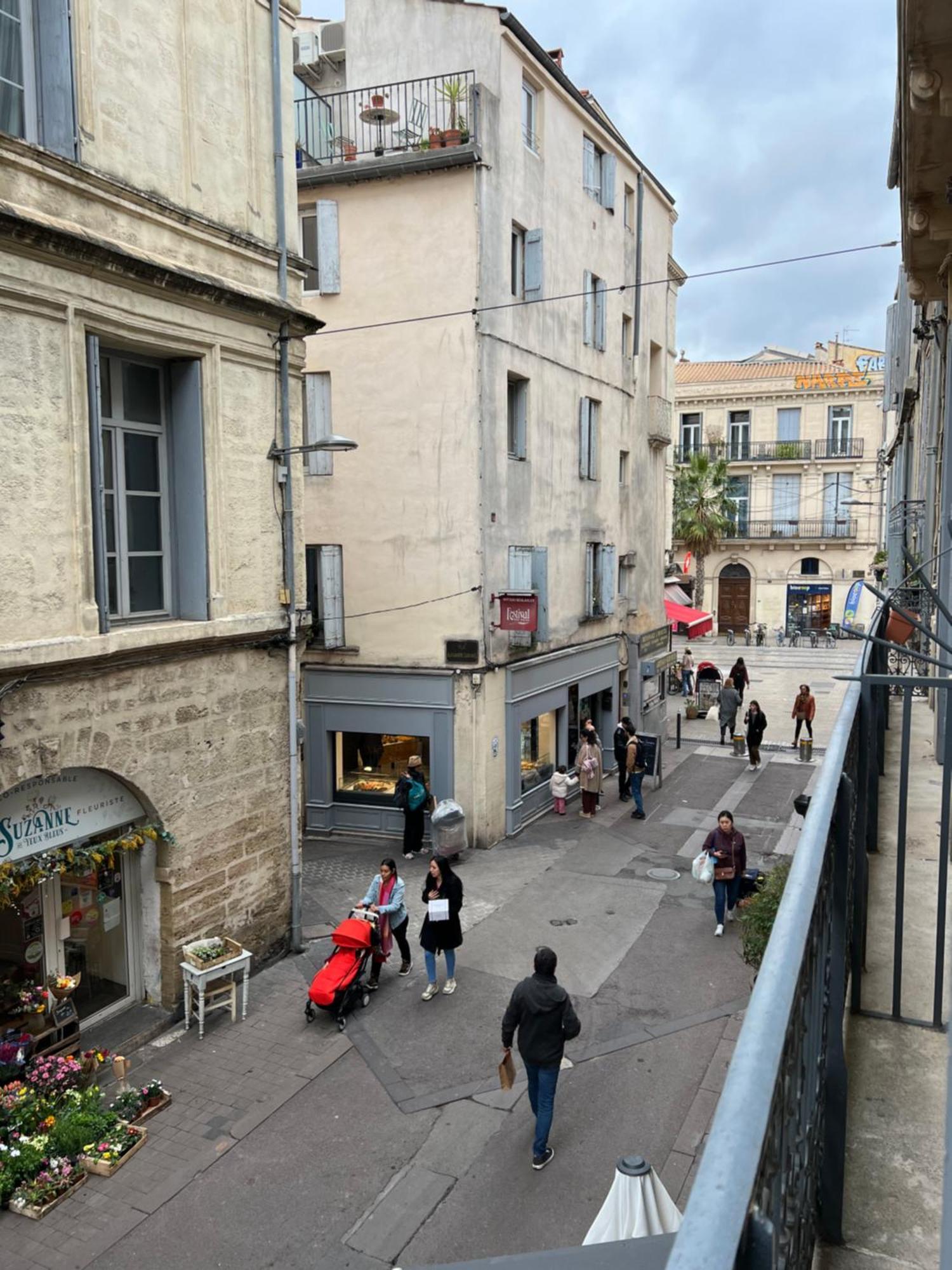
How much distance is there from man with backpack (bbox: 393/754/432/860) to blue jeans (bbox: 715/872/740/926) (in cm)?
543

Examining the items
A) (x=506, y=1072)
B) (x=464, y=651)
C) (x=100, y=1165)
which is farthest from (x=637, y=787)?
(x=100, y=1165)

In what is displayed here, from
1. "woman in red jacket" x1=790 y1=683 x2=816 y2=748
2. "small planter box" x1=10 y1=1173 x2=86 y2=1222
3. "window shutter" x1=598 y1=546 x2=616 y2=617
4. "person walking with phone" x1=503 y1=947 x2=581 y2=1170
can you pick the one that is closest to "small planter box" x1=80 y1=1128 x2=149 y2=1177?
"small planter box" x1=10 y1=1173 x2=86 y2=1222

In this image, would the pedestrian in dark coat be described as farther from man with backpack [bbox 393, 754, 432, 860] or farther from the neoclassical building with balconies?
the neoclassical building with balconies

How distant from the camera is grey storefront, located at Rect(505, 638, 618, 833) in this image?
57.7 feet

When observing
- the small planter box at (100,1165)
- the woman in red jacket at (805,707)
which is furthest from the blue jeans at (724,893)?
the woman in red jacket at (805,707)

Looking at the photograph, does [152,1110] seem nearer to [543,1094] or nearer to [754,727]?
[543,1094]

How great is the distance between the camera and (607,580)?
21922 millimetres

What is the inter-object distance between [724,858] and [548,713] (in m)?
7.75

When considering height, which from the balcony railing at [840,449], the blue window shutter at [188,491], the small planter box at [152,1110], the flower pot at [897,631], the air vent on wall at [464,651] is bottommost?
the small planter box at [152,1110]

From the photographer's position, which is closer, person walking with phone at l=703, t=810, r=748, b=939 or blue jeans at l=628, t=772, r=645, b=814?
person walking with phone at l=703, t=810, r=748, b=939

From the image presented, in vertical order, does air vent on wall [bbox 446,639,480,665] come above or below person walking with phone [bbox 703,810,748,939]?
above

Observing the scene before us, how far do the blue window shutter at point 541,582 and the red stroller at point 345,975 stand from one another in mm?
8578

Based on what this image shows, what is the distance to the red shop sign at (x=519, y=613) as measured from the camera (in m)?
16.3

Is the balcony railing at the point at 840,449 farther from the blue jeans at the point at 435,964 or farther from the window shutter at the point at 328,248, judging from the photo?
the blue jeans at the point at 435,964
